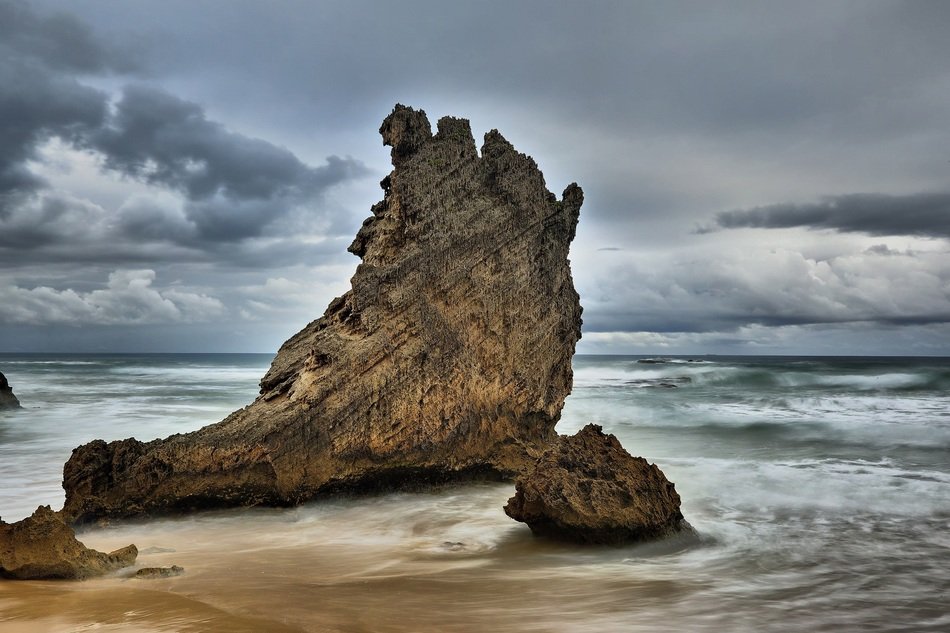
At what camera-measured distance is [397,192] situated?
877 centimetres

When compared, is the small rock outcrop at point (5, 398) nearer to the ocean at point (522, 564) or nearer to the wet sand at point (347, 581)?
the ocean at point (522, 564)

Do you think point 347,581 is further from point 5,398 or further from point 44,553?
point 5,398

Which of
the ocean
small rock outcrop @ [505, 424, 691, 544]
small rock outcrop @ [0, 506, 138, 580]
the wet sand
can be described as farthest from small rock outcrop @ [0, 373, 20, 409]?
small rock outcrop @ [505, 424, 691, 544]

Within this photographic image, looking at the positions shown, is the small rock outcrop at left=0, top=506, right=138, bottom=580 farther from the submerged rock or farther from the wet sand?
the submerged rock

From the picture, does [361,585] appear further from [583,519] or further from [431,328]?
[431,328]

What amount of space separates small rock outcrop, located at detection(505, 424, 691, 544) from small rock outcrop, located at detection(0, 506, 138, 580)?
11.8 feet

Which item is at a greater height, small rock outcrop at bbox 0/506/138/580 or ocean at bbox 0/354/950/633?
small rock outcrop at bbox 0/506/138/580

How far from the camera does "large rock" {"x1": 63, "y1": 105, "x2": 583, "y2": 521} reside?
730 centimetres

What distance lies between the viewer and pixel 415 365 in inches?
322

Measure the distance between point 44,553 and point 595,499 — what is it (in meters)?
4.44

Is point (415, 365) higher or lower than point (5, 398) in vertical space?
lower

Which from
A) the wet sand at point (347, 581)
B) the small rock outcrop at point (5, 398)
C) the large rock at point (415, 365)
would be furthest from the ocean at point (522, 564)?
the small rock outcrop at point (5, 398)

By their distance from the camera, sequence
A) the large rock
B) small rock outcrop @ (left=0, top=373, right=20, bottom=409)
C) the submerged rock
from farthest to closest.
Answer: small rock outcrop @ (left=0, top=373, right=20, bottom=409)
the large rock
the submerged rock

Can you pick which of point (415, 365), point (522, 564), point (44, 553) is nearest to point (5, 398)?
point (415, 365)
